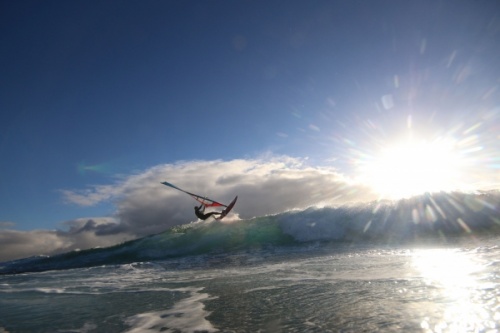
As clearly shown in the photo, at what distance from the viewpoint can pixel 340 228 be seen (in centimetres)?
1747

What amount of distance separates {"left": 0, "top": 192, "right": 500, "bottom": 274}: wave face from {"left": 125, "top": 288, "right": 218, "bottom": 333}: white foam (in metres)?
11.5

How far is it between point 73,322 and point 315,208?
58.3 ft

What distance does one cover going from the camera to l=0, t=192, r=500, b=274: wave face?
1533cm

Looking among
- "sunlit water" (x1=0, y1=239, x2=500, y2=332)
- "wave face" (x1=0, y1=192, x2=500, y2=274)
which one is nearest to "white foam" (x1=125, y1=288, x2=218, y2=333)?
"sunlit water" (x1=0, y1=239, x2=500, y2=332)

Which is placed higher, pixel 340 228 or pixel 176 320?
pixel 340 228

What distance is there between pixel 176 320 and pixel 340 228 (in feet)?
47.2

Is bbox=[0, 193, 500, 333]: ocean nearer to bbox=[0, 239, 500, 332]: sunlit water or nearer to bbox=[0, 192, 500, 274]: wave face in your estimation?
bbox=[0, 239, 500, 332]: sunlit water

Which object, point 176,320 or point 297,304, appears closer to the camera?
point 176,320

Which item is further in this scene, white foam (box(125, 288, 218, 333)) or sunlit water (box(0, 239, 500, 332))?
white foam (box(125, 288, 218, 333))

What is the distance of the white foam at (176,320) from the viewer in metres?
3.97

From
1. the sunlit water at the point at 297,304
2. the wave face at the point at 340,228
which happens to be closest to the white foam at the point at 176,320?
the sunlit water at the point at 297,304

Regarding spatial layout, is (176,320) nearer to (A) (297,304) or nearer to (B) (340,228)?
(A) (297,304)

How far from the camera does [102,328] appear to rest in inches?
165

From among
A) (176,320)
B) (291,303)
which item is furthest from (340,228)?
(176,320)
